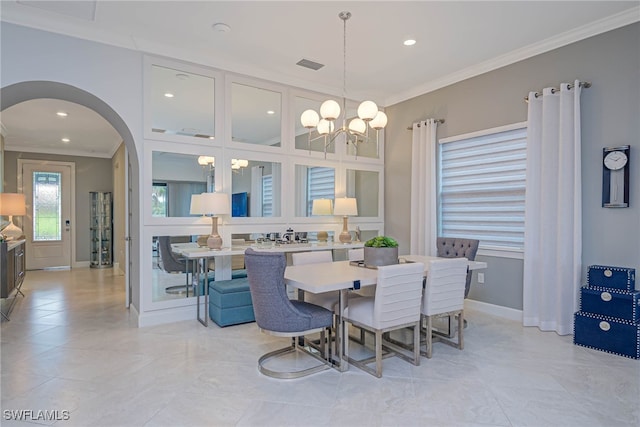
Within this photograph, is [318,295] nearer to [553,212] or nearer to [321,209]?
[321,209]

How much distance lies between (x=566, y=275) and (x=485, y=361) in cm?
144

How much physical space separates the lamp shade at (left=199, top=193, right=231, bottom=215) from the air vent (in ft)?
6.25

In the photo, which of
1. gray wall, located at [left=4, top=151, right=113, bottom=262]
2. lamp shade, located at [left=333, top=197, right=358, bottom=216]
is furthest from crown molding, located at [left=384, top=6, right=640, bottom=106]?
gray wall, located at [left=4, top=151, right=113, bottom=262]

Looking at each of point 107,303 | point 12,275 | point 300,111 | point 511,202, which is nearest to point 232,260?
point 107,303

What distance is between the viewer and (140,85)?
3.97 metres

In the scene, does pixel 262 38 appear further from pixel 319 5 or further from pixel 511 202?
pixel 511 202

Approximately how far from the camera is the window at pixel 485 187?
4.32 m

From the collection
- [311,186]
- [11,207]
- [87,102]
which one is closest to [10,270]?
[11,207]

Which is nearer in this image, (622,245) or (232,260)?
(622,245)

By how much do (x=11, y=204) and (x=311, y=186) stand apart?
179 inches

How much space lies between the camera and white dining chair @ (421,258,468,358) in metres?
3.10

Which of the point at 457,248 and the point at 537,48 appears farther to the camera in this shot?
the point at 457,248

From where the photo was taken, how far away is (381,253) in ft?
10.6

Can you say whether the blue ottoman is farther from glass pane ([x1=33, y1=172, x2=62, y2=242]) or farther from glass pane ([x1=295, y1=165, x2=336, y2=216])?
glass pane ([x1=33, y1=172, x2=62, y2=242])
